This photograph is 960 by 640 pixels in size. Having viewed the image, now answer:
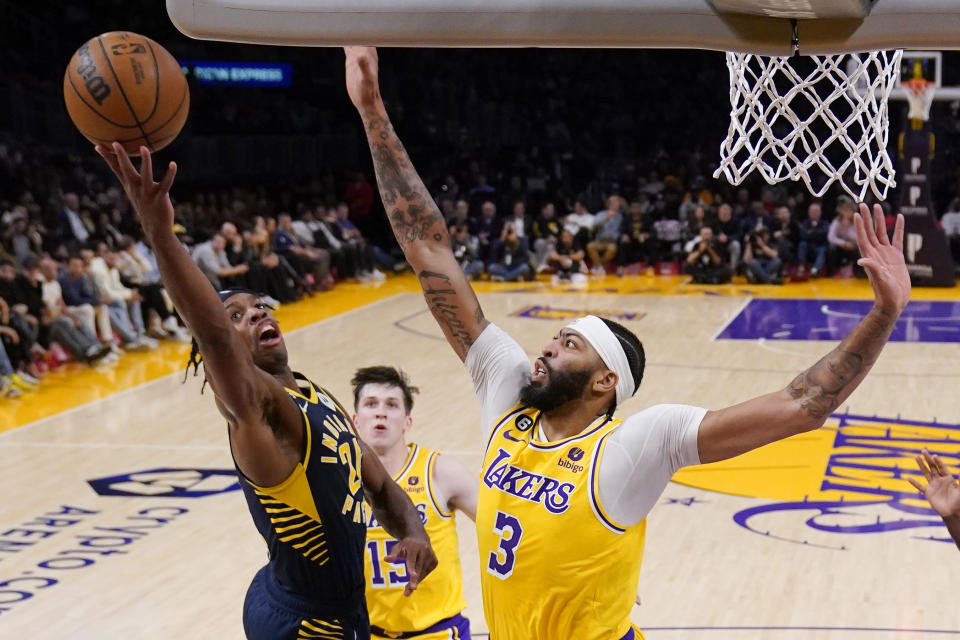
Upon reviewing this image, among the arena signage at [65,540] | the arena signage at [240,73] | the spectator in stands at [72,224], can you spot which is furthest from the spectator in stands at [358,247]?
the arena signage at [65,540]

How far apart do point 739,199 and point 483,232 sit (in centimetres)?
453

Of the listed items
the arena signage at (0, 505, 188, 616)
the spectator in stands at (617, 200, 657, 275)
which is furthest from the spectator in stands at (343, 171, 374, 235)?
the arena signage at (0, 505, 188, 616)

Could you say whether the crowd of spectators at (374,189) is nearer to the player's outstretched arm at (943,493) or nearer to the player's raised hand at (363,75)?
the player's raised hand at (363,75)

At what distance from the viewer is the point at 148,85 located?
11.5 ft

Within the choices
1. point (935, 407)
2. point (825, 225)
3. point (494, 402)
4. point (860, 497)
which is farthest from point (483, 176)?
point (494, 402)

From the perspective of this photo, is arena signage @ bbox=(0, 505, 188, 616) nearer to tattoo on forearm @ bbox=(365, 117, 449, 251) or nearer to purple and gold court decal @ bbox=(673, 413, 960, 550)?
purple and gold court decal @ bbox=(673, 413, 960, 550)

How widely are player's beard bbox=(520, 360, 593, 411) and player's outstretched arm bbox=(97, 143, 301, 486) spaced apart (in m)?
0.72

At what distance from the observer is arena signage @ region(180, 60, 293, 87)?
77.5 feet

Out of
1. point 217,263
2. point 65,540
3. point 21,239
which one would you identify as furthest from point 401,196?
point 217,263

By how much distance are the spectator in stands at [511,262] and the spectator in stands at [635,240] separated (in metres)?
1.72

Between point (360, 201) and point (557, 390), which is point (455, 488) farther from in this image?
point (360, 201)

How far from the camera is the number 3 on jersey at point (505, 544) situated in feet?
11.7

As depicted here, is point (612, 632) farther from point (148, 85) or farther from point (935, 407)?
point (935, 407)

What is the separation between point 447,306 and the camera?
13.1 feet
